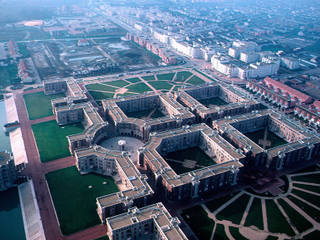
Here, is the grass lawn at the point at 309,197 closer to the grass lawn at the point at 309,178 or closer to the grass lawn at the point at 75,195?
the grass lawn at the point at 309,178

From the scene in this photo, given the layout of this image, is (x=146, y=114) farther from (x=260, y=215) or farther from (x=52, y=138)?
(x=260, y=215)

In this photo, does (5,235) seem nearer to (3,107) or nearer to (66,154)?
(66,154)

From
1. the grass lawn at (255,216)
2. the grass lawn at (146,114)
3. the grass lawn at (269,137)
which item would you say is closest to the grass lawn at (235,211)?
the grass lawn at (255,216)

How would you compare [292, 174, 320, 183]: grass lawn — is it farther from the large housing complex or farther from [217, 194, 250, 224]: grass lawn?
[217, 194, 250, 224]: grass lawn

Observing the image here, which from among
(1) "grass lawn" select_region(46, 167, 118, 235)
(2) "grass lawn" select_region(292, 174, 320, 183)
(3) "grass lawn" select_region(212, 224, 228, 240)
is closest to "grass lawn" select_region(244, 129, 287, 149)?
(2) "grass lawn" select_region(292, 174, 320, 183)

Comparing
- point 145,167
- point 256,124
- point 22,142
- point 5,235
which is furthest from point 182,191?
point 22,142
